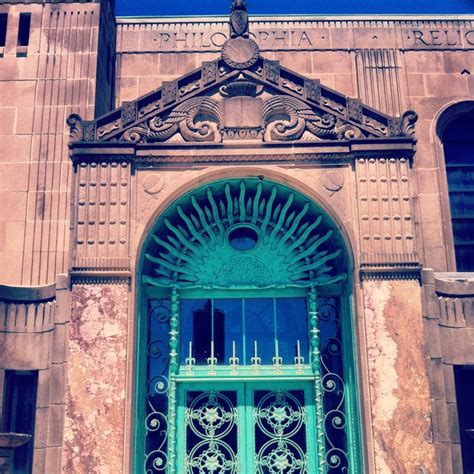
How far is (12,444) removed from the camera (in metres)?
12.2

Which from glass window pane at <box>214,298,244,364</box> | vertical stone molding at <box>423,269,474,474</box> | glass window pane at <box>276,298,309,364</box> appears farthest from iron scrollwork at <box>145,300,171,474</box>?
vertical stone molding at <box>423,269,474,474</box>

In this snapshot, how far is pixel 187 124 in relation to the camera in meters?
14.4

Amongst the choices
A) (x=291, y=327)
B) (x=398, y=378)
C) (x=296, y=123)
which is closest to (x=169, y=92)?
(x=296, y=123)

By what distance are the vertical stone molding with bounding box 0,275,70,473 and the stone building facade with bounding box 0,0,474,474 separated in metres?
0.03

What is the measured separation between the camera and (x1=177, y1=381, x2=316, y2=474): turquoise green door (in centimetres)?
1335

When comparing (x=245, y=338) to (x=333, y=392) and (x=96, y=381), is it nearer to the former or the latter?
(x=333, y=392)

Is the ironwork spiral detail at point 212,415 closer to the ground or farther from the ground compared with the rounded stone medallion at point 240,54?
closer to the ground

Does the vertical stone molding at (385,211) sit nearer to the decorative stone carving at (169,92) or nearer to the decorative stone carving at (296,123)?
the decorative stone carving at (296,123)

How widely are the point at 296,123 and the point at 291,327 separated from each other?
144 inches

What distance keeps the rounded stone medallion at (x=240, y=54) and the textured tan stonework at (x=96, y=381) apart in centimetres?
467

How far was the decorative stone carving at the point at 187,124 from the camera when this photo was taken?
14279 mm

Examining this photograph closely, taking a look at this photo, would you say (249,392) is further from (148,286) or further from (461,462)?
(461,462)

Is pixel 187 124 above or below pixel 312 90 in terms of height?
below

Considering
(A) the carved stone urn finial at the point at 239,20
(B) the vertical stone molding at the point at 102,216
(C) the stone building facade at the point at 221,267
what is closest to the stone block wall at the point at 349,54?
(C) the stone building facade at the point at 221,267
